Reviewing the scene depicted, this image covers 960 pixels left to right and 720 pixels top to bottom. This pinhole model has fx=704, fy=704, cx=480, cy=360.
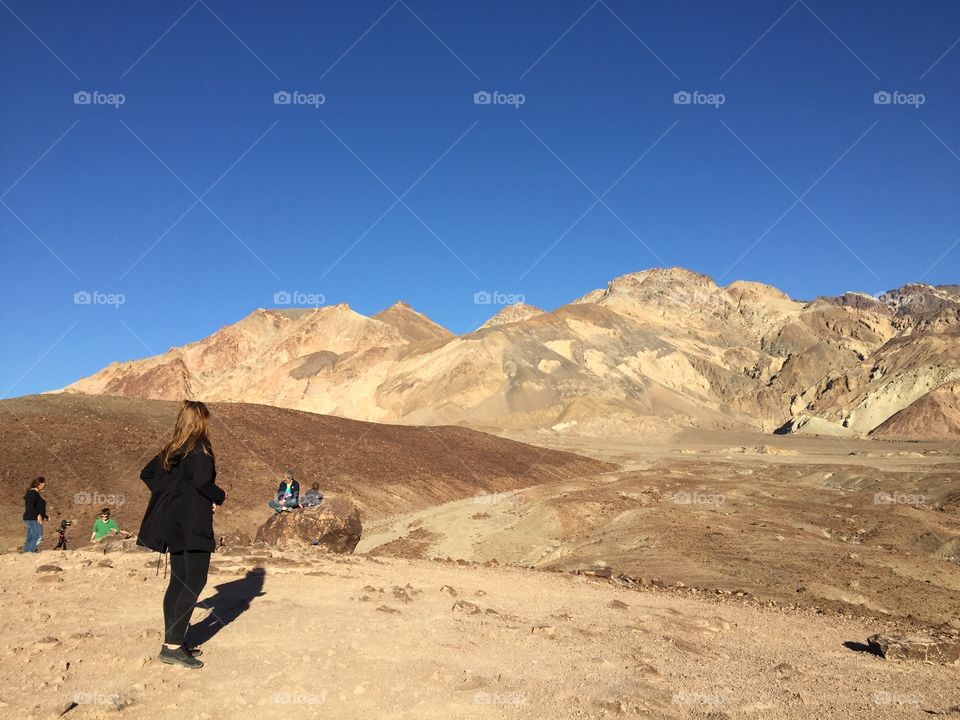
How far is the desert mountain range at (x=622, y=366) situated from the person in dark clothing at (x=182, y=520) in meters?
75.7

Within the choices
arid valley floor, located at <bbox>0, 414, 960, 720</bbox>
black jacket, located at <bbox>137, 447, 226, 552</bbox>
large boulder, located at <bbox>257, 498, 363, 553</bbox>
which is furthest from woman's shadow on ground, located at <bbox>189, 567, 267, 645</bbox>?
large boulder, located at <bbox>257, 498, 363, 553</bbox>

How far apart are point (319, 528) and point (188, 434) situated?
9502 millimetres

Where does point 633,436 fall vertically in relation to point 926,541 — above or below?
above

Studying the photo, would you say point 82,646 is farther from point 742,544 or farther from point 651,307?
point 651,307

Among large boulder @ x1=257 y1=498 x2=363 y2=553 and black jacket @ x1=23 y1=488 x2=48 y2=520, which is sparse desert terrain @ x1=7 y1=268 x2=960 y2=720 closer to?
large boulder @ x1=257 y1=498 x2=363 y2=553

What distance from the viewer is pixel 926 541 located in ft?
68.7

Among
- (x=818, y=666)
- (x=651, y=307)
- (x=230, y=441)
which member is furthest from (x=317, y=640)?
(x=651, y=307)

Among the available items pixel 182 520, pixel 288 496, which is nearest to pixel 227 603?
pixel 182 520

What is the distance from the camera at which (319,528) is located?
1543 centimetres

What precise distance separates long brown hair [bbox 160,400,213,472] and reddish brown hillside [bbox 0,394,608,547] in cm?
1731

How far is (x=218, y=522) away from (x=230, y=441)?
8729mm

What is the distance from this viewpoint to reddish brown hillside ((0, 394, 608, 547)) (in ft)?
81.5

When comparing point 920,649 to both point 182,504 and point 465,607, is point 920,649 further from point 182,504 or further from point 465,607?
point 182,504

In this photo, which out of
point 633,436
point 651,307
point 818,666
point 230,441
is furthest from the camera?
point 651,307
